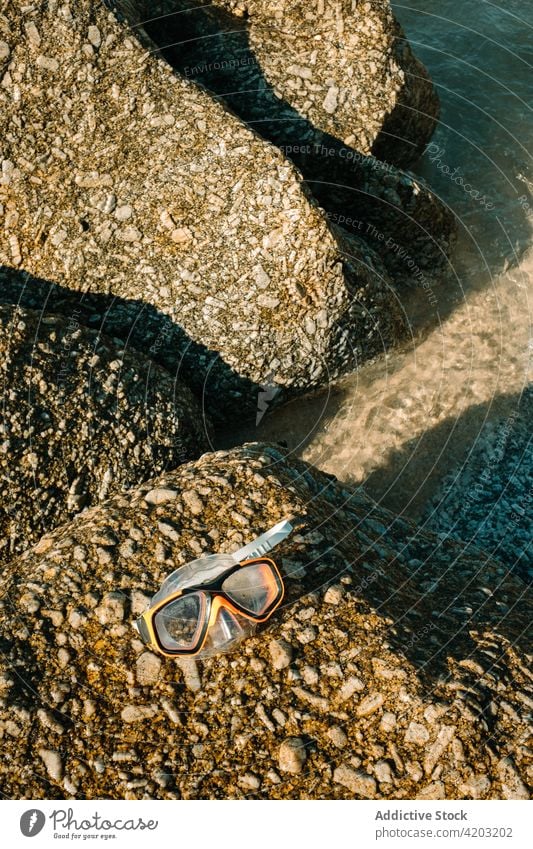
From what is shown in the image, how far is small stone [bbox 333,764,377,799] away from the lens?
471 centimetres

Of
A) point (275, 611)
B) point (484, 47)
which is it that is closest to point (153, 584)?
point (275, 611)

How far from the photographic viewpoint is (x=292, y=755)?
15.7 ft

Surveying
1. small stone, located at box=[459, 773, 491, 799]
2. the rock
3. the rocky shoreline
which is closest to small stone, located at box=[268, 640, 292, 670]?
the rocky shoreline

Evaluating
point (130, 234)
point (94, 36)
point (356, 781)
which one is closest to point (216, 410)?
point (130, 234)

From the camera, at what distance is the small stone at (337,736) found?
4.82 metres

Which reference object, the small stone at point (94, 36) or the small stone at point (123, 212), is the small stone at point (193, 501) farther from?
the small stone at point (94, 36)

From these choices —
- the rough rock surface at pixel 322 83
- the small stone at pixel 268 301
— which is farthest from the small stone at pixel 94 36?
the small stone at pixel 268 301

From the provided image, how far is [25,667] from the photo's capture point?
16.8 feet

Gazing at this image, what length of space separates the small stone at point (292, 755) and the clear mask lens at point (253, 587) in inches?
31.2

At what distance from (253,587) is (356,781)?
4.23 feet

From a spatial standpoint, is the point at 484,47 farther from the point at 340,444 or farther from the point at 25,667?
the point at 25,667

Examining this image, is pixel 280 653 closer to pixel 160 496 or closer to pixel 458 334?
pixel 160 496

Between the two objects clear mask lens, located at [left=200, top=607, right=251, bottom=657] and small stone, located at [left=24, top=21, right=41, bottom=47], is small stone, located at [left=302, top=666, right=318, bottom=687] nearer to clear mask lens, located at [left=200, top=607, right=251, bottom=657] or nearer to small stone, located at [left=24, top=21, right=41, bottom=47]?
clear mask lens, located at [left=200, top=607, right=251, bottom=657]
